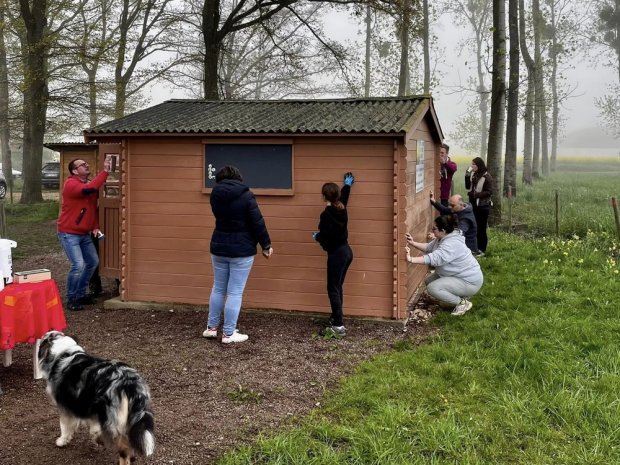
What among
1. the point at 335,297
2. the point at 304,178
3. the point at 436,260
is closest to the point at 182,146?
the point at 304,178

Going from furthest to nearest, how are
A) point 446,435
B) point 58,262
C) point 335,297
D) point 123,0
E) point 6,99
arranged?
point 6,99 → point 123,0 → point 58,262 → point 335,297 → point 446,435

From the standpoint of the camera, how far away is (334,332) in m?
6.36

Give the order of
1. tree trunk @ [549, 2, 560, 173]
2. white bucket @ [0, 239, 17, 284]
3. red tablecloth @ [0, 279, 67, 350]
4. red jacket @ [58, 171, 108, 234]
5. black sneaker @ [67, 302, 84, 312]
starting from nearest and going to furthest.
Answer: red tablecloth @ [0, 279, 67, 350], white bucket @ [0, 239, 17, 284], red jacket @ [58, 171, 108, 234], black sneaker @ [67, 302, 84, 312], tree trunk @ [549, 2, 560, 173]

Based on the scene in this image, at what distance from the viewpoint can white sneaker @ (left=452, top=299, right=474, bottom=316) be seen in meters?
6.90

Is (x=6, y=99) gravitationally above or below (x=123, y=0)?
below

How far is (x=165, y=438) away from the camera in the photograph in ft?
13.2

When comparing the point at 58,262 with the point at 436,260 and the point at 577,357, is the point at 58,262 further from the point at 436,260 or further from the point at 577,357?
the point at 577,357

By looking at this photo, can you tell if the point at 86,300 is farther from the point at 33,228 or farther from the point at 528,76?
the point at 528,76

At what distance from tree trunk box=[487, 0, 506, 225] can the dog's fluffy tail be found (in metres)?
11.2

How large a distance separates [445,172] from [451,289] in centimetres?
384

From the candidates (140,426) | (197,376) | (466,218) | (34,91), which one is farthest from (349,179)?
(34,91)

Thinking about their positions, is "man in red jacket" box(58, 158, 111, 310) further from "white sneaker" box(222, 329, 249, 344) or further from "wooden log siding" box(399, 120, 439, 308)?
"wooden log siding" box(399, 120, 439, 308)

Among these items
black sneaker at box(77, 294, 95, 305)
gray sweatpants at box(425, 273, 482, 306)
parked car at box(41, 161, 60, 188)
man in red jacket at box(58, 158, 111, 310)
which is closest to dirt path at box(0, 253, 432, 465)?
black sneaker at box(77, 294, 95, 305)

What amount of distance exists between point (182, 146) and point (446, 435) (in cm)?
479
